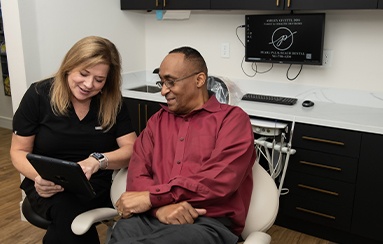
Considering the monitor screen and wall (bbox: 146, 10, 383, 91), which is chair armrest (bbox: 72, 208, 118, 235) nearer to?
the monitor screen

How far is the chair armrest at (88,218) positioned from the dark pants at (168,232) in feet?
0.17

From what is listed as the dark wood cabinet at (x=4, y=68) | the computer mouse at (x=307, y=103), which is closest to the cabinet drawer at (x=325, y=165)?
the computer mouse at (x=307, y=103)

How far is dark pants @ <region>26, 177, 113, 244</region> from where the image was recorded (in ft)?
5.10

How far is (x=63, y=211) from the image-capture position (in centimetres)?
160

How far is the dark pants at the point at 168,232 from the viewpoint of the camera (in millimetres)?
1338

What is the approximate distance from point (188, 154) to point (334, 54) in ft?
5.38

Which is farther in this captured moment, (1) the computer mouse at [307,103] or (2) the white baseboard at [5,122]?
(2) the white baseboard at [5,122]

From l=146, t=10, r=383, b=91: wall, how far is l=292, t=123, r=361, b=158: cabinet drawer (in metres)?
0.56

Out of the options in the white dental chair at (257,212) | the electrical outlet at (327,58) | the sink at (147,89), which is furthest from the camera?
the sink at (147,89)

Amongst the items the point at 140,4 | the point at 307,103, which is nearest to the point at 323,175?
the point at 307,103

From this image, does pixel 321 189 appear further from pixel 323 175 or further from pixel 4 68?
pixel 4 68

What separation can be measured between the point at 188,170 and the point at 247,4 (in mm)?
1582

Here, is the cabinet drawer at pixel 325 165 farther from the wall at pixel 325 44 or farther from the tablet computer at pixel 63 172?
the tablet computer at pixel 63 172

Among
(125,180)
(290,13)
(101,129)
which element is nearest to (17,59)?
(101,129)
